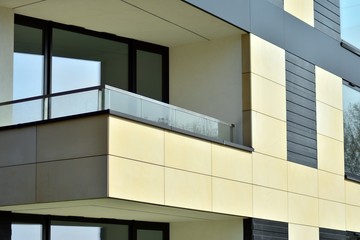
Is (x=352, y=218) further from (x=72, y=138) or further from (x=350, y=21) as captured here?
(x=72, y=138)

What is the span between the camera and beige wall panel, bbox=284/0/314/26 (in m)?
18.5

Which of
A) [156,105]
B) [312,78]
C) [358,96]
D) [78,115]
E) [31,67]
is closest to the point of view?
[78,115]

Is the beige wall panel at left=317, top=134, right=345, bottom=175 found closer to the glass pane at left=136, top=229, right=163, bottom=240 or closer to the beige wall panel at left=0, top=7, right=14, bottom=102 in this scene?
the glass pane at left=136, top=229, right=163, bottom=240

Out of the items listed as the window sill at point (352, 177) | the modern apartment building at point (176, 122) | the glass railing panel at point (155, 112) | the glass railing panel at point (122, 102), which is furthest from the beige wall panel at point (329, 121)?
the glass railing panel at point (122, 102)

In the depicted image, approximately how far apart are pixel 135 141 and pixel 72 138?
1023mm

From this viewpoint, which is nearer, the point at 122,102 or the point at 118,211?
the point at 122,102

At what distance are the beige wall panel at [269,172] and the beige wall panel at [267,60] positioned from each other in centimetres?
176

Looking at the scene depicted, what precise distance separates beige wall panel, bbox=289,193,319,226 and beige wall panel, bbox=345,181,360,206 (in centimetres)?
177

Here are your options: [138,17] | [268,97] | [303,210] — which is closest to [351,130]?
[303,210]

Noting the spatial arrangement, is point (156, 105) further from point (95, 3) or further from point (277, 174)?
point (277, 174)

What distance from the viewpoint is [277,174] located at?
1689 centimetres

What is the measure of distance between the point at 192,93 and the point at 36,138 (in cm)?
517

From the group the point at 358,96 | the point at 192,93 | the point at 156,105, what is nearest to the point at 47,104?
the point at 156,105

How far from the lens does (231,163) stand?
50.8 ft
